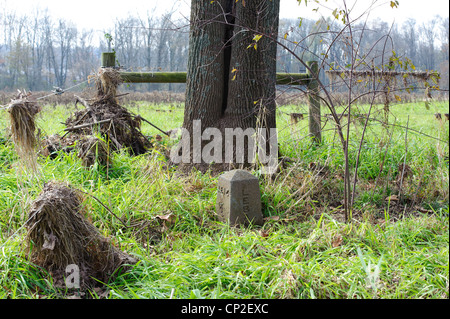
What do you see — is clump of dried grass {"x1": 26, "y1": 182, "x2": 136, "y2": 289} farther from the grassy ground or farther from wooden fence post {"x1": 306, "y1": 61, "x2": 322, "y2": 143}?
wooden fence post {"x1": 306, "y1": 61, "x2": 322, "y2": 143}

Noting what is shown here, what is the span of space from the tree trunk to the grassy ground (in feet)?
2.24

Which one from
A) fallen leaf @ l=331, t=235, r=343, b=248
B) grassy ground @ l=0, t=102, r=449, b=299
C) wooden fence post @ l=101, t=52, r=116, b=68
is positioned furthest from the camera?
wooden fence post @ l=101, t=52, r=116, b=68

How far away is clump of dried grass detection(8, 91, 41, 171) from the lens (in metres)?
2.84

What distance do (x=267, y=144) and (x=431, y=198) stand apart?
172cm

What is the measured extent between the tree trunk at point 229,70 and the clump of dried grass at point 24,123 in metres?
1.96

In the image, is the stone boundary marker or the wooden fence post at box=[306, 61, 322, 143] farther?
the wooden fence post at box=[306, 61, 322, 143]

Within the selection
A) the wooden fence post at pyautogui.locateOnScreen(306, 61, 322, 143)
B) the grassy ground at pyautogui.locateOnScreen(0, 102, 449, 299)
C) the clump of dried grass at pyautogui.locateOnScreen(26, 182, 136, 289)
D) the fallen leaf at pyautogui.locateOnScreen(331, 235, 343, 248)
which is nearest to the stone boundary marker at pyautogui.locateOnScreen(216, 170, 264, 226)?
the grassy ground at pyautogui.locateOnScreen(0, 102, 449, 299)

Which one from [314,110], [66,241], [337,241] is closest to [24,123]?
[66,241]

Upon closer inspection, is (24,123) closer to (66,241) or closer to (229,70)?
(66,241)

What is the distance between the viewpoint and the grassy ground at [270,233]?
8.03 feet

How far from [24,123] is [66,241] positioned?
2.99ft

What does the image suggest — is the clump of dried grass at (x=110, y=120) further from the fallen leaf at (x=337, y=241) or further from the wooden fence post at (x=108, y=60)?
the fallen leaf at (x=337, y=241)

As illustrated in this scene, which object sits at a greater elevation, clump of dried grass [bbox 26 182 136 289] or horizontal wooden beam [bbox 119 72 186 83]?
horizontal wooden beam [bbox 119 72 186 83]

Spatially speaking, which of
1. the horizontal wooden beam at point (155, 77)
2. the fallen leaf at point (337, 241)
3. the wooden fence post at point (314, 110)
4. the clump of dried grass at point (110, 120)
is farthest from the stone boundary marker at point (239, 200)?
the horizontal wooden beam at point (155, 77)
